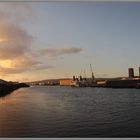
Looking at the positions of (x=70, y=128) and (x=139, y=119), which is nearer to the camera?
(x=70, y=128)

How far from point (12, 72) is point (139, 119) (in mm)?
3604

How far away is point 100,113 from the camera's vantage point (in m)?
8.86

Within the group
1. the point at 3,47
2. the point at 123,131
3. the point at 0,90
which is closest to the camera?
the point at 3,47

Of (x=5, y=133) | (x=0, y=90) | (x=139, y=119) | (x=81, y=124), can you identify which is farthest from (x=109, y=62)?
(x=0, y=90)

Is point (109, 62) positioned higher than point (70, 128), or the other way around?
point (109, 62)

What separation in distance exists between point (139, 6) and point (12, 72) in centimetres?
266

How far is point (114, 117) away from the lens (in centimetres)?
826

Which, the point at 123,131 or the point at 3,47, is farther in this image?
the point at 123,131

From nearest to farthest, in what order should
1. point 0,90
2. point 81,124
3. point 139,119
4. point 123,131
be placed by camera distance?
point 123,131
point 81,124
point 139,119
point 0,90

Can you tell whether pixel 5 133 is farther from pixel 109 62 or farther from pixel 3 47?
pixel 109 62

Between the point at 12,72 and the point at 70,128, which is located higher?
the point at 12,72

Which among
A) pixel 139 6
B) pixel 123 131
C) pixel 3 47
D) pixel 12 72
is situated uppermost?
pixel 139 6

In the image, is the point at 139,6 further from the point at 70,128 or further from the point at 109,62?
the point at 70,128

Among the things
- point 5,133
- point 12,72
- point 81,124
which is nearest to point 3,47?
point 12,72
